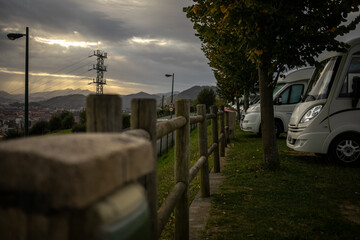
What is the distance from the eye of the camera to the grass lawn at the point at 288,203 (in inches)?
124

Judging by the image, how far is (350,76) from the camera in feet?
20.9

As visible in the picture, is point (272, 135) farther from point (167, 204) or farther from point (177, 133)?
point (167, 204)

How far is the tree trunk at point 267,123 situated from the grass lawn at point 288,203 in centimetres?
25

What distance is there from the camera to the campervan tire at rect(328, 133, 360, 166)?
6227mm

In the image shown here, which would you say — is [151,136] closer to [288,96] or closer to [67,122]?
[288,96]

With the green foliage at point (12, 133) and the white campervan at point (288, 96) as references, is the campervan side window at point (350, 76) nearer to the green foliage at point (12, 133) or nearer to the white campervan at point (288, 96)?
the white campervan at point (288, 96)

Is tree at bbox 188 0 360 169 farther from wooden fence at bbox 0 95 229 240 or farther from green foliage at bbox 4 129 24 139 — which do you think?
green foliage at bbox 4 129 24 139

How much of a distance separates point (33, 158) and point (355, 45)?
7.38 meters

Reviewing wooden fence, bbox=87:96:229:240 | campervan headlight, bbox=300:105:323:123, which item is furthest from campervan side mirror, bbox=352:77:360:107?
wooden fence, bbox=87:96:229:240

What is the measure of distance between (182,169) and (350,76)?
530cm

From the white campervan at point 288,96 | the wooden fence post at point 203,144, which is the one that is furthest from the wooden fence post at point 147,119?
the white campervan at point 288,96


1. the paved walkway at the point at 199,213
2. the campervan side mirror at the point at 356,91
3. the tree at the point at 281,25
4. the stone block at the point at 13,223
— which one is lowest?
the paved walkway at the point at 199,213

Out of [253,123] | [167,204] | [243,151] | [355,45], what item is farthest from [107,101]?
[253,123]

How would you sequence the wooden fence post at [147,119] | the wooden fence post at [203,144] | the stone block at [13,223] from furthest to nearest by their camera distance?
the wooden fence post at [203,144] < the wooden fence post at [147,119] < the stone block at [13,223]
